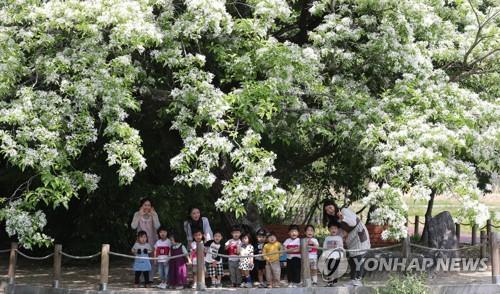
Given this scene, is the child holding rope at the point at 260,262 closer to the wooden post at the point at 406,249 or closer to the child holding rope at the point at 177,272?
the child holding rope at the point at 177,272

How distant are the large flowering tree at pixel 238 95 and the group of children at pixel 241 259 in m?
1.29

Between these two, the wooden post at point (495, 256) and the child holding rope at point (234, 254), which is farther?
the wooden post at point (495, 256)

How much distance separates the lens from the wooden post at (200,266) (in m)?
11.3

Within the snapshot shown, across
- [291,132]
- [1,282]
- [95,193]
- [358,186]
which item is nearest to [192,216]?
[291,132]

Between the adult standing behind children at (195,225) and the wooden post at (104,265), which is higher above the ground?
the adult standing behind children at (195,225)

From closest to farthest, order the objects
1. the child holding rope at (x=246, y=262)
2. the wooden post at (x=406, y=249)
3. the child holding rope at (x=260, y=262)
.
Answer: the child holding rope at (x=246, y=262)
the child holding rope at (x=260, y=262)
the wooden post at (x=406, y=249)

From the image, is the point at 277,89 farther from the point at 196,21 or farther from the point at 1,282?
the point at 1,282

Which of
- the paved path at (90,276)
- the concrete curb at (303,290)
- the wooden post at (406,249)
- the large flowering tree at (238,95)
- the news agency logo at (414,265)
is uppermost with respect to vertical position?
the large flowering tree at (238,95)

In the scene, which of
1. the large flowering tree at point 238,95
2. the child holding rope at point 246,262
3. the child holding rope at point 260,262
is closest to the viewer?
the large flowering tree at point 238,95

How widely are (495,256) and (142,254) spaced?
6238mm

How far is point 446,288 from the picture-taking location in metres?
11.9

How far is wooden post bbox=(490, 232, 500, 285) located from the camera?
12234mm

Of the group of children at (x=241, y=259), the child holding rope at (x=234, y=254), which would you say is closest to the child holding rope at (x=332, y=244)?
the group of children at (x=241, y=259)

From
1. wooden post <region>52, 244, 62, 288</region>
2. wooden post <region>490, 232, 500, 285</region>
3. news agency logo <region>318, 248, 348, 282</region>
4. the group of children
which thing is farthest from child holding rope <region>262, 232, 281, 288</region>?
wooden post <region>490, 232, 500, 285</region>
